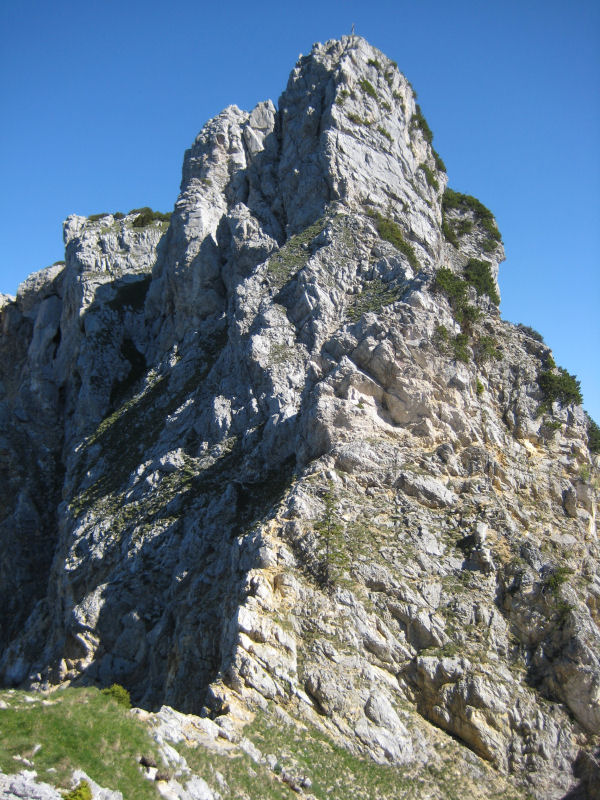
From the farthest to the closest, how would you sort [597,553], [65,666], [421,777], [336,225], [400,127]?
[400,127], [336,225], [65,666], [597,553], [421,777]

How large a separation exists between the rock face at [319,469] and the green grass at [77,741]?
11.3 ft

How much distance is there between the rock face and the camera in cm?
2209

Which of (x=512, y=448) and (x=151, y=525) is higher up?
(x=512, y=448)

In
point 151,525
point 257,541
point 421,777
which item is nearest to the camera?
point 421,777

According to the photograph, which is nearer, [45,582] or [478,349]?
[478,349]

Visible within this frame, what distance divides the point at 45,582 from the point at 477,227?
1739 inches

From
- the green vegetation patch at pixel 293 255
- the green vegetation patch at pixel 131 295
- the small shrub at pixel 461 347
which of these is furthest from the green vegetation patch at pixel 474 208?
the green vegetation patch at pixel 131 295

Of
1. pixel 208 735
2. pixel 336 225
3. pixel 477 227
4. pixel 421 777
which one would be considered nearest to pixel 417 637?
pixel 421 777

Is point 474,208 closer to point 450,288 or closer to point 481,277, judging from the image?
point 481,277

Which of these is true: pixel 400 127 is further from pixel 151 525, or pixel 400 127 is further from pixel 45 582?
pixel 45 582

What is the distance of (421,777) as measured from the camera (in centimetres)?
1983

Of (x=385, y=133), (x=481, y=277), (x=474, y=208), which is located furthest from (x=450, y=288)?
(x=474, y=208)

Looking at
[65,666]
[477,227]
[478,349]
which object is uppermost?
[477,227]

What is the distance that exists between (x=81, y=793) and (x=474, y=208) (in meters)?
52.1
